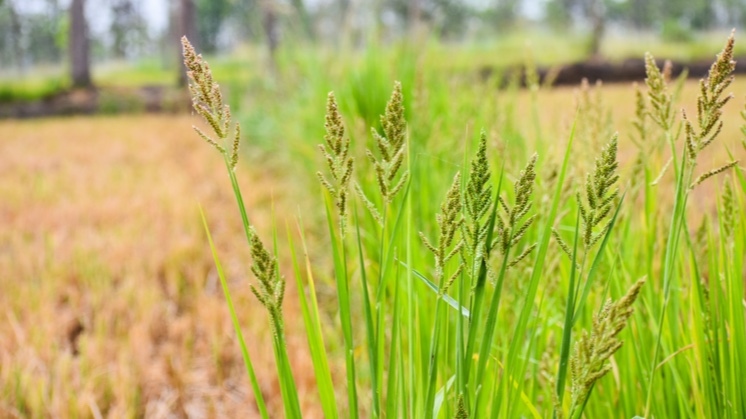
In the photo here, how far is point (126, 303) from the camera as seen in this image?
1.71 meters

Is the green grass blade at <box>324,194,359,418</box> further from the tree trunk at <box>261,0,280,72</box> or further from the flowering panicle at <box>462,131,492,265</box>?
the tree trunk at <box>261,0,280,72</box>

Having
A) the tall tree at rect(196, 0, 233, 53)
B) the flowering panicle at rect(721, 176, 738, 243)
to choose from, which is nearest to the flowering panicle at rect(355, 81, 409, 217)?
the flowering panicle at rect(721, 176, 738, 243)

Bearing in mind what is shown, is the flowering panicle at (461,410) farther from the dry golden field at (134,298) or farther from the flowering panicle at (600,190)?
the dry golden field at (134,298)

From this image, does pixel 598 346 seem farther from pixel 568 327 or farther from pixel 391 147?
pixel 391 147

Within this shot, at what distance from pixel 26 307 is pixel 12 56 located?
5839 cm

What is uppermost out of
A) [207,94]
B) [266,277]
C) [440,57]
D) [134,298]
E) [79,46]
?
[79,46]

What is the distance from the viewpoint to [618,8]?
45.9 meters

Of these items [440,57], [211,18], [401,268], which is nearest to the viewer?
[401,268]

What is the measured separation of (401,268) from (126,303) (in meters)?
1.39

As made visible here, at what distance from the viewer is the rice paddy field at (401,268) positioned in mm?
406

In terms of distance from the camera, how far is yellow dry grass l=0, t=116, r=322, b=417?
1.22 meters

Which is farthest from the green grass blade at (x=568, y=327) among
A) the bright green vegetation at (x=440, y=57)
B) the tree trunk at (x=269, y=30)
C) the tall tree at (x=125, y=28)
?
the tall tree at (x=125, y=28)

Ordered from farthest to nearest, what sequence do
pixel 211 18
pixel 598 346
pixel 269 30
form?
pixel 211 18 < pixel 269 30 < pixel 598 346

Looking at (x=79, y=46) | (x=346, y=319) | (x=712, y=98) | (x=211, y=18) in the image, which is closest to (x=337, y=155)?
(x=346, y=319)
